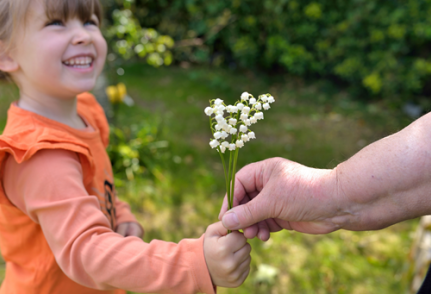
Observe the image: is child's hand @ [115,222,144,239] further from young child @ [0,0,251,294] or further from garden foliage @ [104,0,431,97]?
garden foliage @ [104,0,431,97]

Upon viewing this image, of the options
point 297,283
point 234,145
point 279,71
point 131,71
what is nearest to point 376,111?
point 279,71

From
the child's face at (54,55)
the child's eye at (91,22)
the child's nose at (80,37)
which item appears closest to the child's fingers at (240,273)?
the child's face at (54,55)

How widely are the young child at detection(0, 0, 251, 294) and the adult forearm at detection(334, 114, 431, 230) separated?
0.43 metres

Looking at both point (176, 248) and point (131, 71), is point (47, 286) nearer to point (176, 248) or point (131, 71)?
point (176, 248)

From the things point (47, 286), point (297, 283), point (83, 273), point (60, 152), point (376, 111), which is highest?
point (60, 152)

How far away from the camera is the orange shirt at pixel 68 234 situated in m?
1.25

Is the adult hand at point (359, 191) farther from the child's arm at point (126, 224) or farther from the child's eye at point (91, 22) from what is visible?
the child's eye at point (91, 22)

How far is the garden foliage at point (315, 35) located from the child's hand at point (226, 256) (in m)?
4.16

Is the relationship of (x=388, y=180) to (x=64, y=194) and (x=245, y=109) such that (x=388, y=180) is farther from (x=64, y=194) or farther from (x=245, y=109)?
(x=64, y=194)

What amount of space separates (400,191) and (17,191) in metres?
1.44

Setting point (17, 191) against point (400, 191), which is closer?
point (400, 191)

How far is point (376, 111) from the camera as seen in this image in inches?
233

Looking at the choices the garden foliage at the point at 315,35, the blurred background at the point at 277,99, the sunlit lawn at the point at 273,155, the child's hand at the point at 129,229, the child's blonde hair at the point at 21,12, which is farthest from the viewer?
the garden foliage at the point at 315,35

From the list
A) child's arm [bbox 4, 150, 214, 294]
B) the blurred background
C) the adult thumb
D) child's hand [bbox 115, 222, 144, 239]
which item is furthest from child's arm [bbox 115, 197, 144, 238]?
the blurred background
